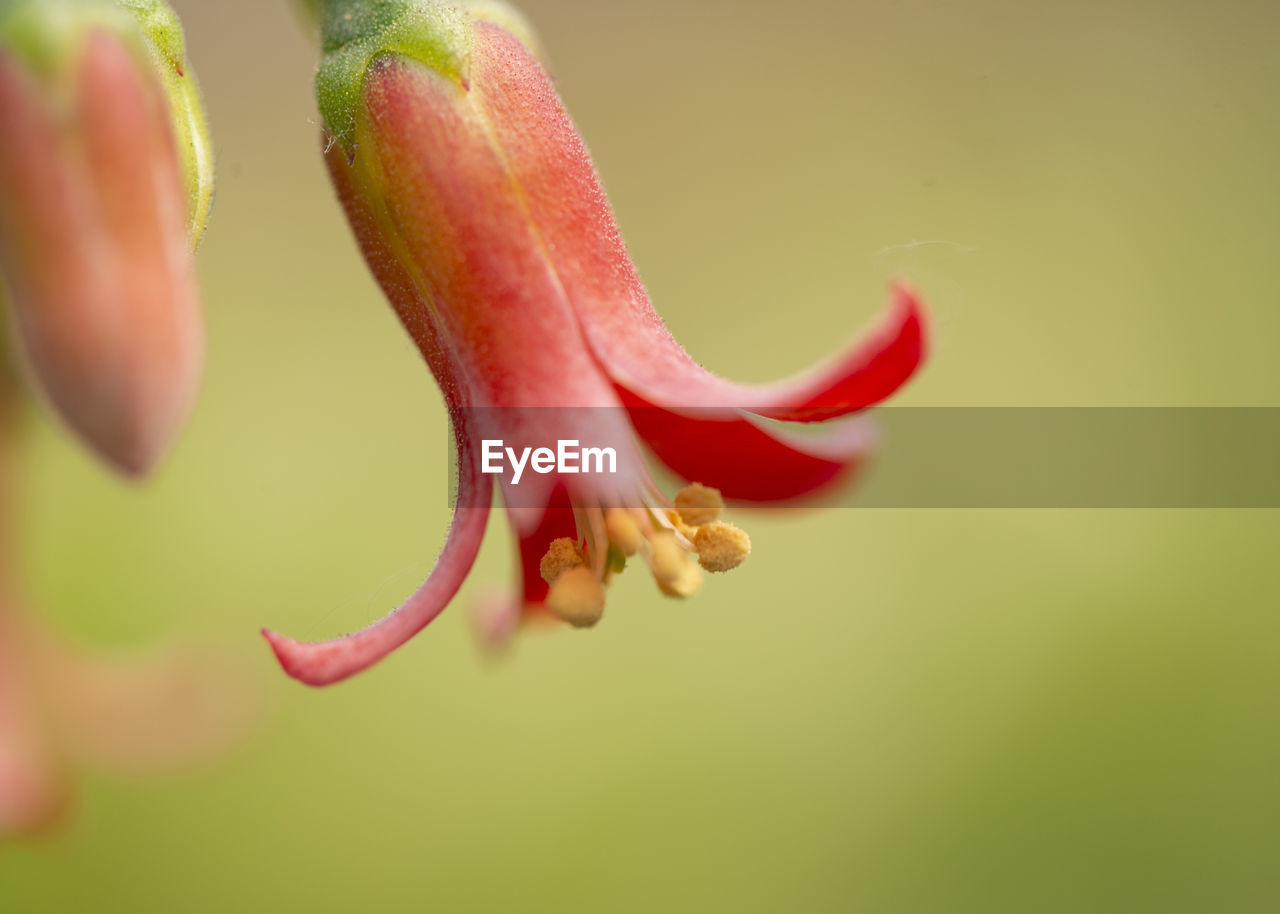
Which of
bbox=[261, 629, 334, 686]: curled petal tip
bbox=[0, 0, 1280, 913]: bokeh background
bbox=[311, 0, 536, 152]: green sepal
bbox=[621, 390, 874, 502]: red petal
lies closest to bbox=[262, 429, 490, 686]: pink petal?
bbox=[261, 629, 334, 686]: curled petal tip

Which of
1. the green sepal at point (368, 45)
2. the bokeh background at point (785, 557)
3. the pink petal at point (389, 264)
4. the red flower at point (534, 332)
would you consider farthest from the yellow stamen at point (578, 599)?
the bokeh background at point (785, 557)

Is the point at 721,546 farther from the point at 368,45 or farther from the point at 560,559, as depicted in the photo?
the point at 368,45

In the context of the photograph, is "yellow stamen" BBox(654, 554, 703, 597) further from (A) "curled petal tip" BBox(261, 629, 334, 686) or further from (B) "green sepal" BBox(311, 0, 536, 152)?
(B) "green sepal" BBox(311, 0, 536, 152)

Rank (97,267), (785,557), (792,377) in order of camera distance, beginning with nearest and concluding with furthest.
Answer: (97,267) < (792,377) < (785,557)

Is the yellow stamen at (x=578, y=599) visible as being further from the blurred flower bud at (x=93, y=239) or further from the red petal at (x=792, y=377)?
the blurred flower bud at (x=93, y=239)

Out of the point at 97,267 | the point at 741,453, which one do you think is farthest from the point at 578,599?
the point at 97,267

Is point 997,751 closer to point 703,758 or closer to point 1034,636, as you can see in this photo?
point 1034,636
